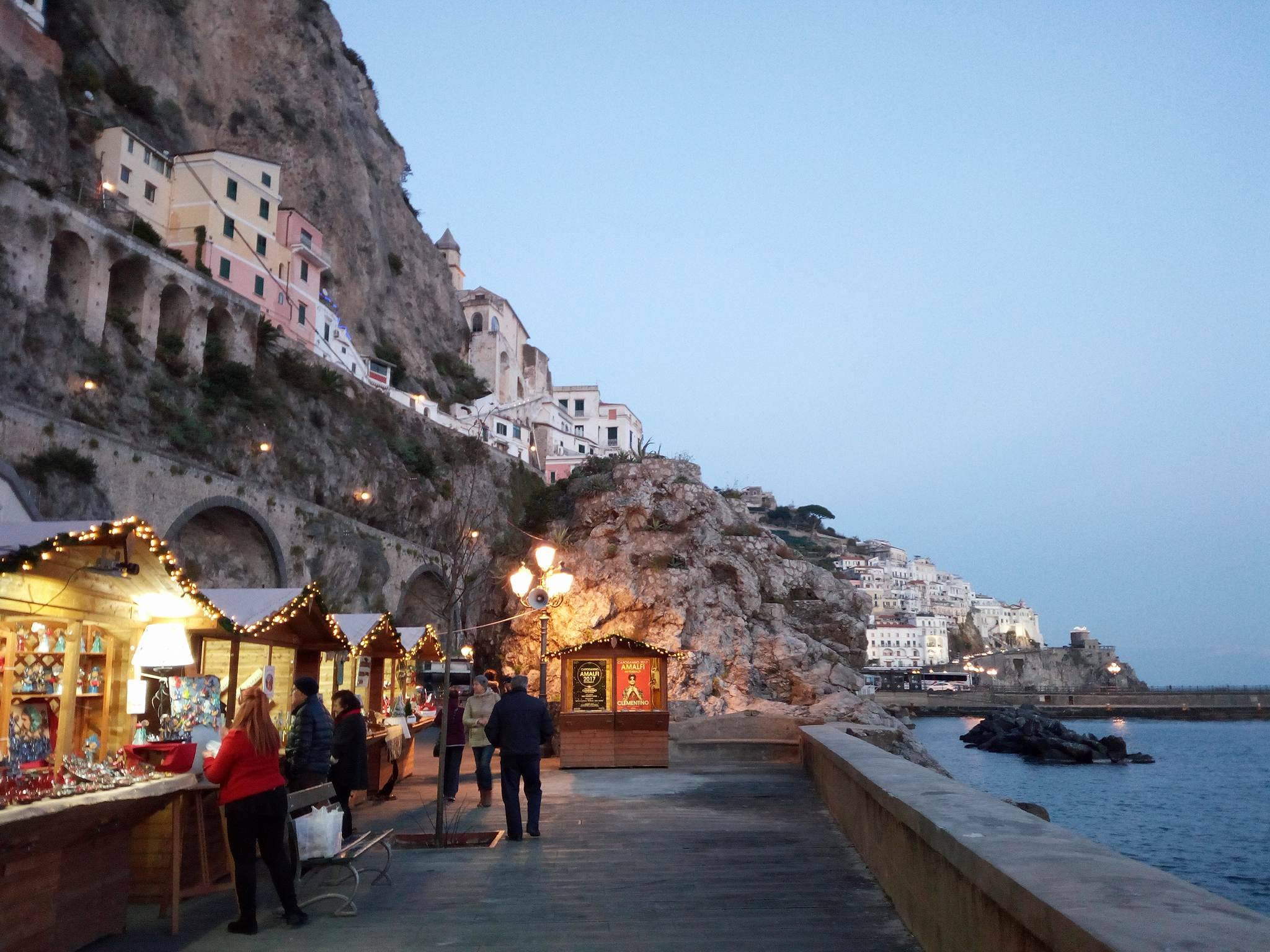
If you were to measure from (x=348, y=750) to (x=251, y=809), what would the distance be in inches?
133

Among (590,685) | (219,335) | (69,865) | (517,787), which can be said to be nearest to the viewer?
(69,865)

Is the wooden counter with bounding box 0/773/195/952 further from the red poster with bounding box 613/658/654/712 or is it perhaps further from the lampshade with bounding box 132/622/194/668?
the red poster with bounding box 613/658/654/712

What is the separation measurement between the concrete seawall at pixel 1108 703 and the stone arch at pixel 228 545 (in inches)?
2395

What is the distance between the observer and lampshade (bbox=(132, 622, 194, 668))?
7555 mm

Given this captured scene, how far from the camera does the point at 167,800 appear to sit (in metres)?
5.95

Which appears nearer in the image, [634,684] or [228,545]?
[634,684]

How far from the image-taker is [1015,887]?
124 inches

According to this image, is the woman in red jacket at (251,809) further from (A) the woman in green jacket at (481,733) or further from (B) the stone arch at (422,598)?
(B) the stone arch at (422,598)

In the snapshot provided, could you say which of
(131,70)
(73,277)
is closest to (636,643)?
(73,277)

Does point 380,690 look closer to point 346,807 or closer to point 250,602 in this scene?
point 250,602

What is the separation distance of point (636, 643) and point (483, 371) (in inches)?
2237

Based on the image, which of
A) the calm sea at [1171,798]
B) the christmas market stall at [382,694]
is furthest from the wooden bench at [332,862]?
the calm sea at [1171,798]

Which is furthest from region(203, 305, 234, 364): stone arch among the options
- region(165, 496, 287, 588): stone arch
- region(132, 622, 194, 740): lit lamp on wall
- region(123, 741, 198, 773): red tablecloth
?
region(123, 741, 198, 773): red tablecloth

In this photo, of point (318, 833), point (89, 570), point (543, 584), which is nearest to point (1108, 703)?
point (543, 584)
